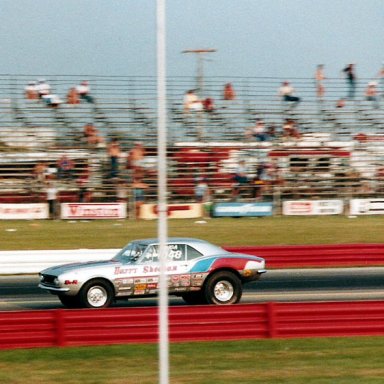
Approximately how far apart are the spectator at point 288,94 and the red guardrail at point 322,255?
37.3 ft

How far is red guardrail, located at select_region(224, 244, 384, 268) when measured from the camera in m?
20.2

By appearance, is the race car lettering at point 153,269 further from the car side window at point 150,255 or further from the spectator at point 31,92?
the spectator at point 31,92

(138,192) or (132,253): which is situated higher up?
(138,192)

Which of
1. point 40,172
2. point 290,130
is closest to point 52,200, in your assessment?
point 40,172

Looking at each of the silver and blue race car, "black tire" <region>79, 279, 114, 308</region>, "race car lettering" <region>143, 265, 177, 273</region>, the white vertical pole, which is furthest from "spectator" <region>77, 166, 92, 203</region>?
the white vertical pole

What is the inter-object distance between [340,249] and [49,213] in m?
9.90

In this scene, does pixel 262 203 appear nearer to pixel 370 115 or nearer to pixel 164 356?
pixel 370 115

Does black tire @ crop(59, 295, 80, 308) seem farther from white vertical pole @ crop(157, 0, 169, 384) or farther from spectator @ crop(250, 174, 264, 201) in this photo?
spectator @ crop(250, 174, 264, 201)

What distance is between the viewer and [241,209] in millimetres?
27531

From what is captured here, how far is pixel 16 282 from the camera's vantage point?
18.3m

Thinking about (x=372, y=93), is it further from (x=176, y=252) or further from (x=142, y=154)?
(x=176, y=252)

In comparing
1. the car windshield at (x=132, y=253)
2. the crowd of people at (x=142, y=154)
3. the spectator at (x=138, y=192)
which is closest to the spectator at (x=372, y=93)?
the crowd of people at (x=142, y=154)

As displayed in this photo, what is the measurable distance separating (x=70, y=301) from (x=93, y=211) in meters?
12.7

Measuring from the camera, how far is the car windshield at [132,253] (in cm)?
1423
